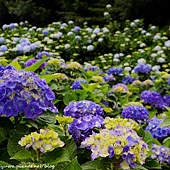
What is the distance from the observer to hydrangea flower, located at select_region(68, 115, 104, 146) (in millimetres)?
1262

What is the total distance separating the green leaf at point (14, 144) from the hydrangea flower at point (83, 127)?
214 mm

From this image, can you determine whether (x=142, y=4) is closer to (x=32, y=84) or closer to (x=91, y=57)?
(x=91, y=57)

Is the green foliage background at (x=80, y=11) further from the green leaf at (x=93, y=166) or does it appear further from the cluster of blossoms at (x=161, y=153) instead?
the green leaf at (x=93, y=166)

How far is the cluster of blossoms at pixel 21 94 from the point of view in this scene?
112 cm

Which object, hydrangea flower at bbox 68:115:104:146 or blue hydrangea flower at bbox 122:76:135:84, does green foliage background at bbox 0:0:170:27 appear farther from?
hydrangea flower at bbox 68:115:104:146

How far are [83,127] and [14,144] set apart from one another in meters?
0.24

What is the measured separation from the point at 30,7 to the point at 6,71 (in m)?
9.62

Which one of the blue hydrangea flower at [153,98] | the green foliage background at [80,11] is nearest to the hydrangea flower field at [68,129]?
the blue hydrangea flower at [153,98]

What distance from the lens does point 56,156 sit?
1033 mm

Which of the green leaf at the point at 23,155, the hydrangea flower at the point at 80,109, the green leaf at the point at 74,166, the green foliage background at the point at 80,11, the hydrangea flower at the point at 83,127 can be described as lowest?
the green foliage background at the point at 80,11

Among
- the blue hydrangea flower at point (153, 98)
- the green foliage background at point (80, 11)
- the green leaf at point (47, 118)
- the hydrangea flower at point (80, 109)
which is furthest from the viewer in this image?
the green foliage background at point (80, 11)

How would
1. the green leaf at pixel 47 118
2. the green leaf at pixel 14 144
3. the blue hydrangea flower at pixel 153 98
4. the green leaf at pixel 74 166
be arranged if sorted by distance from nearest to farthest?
the green leaf at pixel 74 166, the green leaf at pixel 14 144, the green leaf at pixel 47 118, the blue hydrangea flower at pixel 153 98

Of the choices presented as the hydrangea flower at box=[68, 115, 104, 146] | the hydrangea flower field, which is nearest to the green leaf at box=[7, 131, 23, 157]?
the hydrangea flower field

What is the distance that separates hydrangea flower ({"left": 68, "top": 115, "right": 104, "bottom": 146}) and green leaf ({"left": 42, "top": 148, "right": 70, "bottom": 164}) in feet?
0.75
